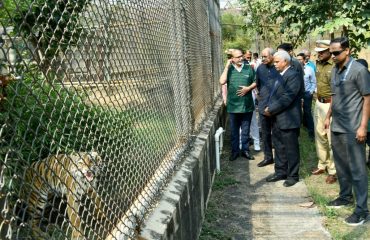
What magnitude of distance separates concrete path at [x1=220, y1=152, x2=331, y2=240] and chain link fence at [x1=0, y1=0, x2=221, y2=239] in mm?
1095

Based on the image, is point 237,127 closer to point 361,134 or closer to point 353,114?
point 353,114

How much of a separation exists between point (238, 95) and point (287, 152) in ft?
4.68

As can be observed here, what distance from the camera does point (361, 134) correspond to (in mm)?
4117

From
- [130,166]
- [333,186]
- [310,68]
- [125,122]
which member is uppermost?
[125,122]

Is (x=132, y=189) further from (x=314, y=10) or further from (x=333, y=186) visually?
(x=314, y=10)

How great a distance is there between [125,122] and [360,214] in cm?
281

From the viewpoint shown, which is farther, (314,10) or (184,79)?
(314,10)

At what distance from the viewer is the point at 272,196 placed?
532 cm

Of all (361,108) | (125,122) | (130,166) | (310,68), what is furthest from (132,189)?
(310,68)

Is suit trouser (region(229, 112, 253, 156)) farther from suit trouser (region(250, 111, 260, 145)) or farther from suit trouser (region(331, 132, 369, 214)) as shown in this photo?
suit trouser (region(331, 132, 369, 214))

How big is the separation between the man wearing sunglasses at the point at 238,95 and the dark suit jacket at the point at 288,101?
109 cm

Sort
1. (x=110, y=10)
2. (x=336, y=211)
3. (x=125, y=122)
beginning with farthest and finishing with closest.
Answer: (x=336, y=211) < (x=125, y=122) < (x=110, y=10)

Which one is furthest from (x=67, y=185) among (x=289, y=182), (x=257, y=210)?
(x=289, y=182)

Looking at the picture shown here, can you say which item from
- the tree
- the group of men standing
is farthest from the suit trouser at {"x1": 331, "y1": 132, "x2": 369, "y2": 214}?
the tree
